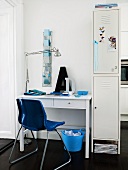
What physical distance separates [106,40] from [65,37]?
82 centimetres

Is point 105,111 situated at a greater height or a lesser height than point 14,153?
greater

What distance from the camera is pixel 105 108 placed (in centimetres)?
275

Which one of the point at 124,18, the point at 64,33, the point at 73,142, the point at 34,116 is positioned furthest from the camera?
the point at 124,18

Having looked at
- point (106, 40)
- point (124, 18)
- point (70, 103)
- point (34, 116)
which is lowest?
point (34, 116)

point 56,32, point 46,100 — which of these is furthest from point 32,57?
point 46,100

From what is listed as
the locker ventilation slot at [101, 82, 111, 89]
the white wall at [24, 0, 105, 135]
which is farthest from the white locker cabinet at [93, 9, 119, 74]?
the white wall at [24, 0, 105, 135]

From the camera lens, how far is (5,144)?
9.96ft

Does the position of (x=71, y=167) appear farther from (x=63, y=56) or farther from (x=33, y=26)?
(x=33, y=26)

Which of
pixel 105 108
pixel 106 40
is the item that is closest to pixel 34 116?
pixel 105 108

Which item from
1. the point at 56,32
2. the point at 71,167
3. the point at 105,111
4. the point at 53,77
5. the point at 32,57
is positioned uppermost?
the point at 56,32

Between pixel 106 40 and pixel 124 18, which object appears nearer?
pixel 106 40

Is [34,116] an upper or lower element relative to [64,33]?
lower

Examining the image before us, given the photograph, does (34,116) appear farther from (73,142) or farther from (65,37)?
(65,37)

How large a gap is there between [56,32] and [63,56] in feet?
1.43
